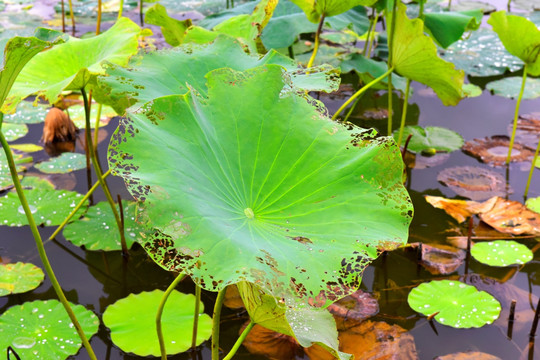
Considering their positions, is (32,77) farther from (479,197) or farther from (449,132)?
(449,132)

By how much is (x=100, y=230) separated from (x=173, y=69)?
2.27 feet

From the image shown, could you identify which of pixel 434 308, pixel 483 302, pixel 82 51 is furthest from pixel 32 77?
pixel 483 302

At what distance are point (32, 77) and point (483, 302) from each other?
1316 mm

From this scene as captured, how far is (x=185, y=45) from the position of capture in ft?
4.15

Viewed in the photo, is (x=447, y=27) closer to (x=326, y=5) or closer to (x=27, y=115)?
(x=326, y=5)

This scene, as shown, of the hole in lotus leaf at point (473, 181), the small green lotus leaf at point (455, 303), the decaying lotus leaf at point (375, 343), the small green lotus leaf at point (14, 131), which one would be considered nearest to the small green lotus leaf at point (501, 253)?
the small green lotus leaf at point (455, 303)

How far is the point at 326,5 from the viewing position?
161 cm

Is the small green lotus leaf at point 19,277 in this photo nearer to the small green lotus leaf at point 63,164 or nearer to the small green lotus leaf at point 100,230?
the small green lotus leaf at point 100,230

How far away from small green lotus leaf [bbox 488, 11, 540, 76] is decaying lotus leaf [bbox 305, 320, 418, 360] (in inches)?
42.1

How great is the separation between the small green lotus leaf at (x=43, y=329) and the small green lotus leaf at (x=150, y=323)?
6cm

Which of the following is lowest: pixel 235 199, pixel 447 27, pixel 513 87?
pixel 513 87

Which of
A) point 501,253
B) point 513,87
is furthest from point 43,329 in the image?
point 513,87

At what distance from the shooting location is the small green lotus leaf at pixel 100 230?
1.62 metres

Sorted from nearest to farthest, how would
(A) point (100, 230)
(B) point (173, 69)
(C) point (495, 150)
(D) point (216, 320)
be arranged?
(D) point (216, 320) → (B) point (173, 69) → (A) point (100, 230) → (C) point (495, 150)
